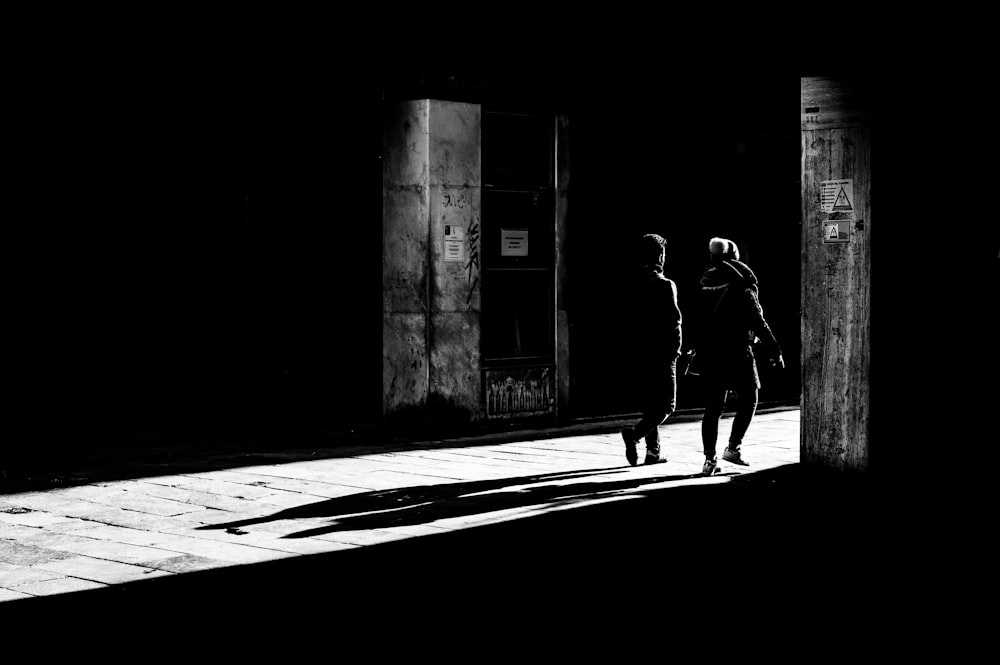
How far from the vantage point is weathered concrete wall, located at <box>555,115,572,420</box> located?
13562mm

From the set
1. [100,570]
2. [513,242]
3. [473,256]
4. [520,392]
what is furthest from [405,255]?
[100,570]

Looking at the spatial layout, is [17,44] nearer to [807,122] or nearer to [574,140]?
[574,140]

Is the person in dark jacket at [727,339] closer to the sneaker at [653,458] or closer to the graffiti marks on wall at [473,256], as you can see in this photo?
the sneaker at [653,458]

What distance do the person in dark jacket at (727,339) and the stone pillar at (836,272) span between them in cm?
38

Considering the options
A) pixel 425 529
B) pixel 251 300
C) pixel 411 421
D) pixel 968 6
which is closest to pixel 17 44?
pixel 251 300

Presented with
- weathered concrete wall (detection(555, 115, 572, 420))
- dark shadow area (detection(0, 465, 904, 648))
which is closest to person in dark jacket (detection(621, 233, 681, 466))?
dark shadow area (detection(0, 465, 904, 648))

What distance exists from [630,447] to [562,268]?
11.3 feet

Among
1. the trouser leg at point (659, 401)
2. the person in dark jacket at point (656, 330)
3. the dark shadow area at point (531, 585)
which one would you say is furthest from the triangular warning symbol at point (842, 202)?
the dark shadow area at point (531, 585)

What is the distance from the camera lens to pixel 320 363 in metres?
13.8

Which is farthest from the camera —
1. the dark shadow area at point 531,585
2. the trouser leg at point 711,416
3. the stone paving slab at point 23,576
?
the trouser leg at point 711,416

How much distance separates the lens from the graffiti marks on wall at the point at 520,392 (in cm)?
1328

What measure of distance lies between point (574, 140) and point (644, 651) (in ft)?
29.9

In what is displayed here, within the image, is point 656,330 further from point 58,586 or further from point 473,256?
point 58,586

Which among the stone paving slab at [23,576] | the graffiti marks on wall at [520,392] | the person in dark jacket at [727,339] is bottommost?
the stone paving slab at [23,576]
